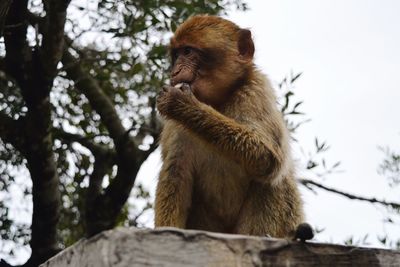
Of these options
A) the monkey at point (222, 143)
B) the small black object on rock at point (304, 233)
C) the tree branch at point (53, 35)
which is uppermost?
the tree branch at point (53, 35)

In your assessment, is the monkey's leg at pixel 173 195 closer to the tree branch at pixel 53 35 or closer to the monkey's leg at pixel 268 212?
the monkey's leg at pixel 268 212

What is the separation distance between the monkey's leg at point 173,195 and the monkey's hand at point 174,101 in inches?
20.8

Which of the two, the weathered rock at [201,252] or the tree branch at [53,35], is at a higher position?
the tree branch at [53,35]

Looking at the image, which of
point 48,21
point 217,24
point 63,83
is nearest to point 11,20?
point 48,21

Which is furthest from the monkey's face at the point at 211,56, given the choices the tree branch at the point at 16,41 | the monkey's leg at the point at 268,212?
the tree branch at the point at 16,41

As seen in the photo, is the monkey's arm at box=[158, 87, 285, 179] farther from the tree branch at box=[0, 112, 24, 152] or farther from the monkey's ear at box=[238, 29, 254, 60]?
the tree branch at box=[0, 112, 24, 152]

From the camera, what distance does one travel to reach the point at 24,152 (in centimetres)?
770

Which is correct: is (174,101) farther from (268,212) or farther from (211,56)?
(268,212)

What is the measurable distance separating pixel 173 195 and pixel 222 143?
23.5 inches

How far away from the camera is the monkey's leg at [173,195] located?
18.6ft

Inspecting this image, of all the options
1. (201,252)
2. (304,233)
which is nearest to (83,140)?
(304,233)

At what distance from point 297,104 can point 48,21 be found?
7.99 ft

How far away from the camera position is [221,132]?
5.39 meters

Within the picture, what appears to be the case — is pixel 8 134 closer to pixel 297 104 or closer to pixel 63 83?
pixel 63 83
